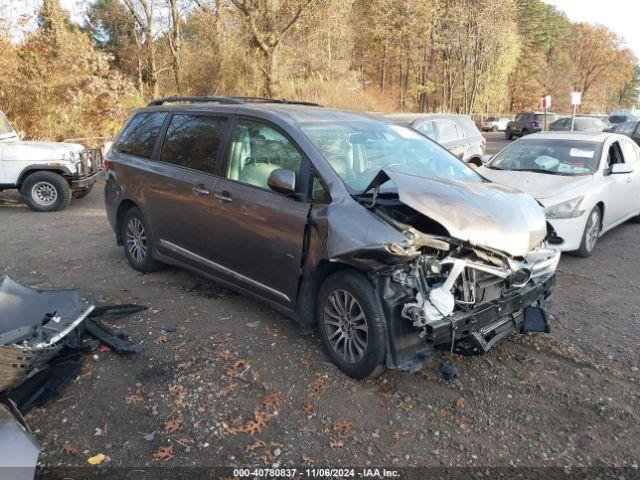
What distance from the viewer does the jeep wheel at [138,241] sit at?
18.2 feet

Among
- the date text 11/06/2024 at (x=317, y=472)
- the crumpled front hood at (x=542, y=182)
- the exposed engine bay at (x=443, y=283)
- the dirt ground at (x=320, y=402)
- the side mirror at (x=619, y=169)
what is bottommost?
the date text 11/06/2024 at (x=317, y=472)

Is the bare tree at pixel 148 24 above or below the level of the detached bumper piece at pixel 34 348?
above

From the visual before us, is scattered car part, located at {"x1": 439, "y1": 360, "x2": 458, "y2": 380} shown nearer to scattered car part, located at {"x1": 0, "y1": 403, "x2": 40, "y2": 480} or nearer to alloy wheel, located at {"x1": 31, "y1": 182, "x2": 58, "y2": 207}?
scattered car part, located at {"x1": 0, "y1": 403, "x2": 40, "y2": 480}

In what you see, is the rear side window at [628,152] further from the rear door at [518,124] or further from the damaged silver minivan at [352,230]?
the rear door at [518,124]

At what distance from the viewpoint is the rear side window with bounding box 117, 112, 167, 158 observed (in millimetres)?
5473

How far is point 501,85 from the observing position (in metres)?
44.1

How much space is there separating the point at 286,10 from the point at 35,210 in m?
14.5

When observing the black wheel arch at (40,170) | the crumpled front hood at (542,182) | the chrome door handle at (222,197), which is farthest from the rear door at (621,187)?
the black wheel arch at (40,170)

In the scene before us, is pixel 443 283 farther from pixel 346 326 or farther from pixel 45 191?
pixel 45 191

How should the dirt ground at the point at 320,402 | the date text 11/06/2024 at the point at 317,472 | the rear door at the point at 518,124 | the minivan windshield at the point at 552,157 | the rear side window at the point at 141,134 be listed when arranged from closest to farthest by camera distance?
the date text 11/06/2024 at the point at 317,472, the dirt ground at the point at 320,402, the rear side window at the point at 141,134, the minivan windshield at the point at 552,157, the rear door at the point at 518,124

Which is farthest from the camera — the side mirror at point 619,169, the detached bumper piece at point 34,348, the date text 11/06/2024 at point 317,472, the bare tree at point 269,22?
the bare tree at point 269,22

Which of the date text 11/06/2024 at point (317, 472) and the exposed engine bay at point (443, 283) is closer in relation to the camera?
the date text 11/06/2024 at point (317, 472)

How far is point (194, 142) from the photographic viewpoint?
16.2 feet

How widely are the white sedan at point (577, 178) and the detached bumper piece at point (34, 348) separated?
15.4ft
